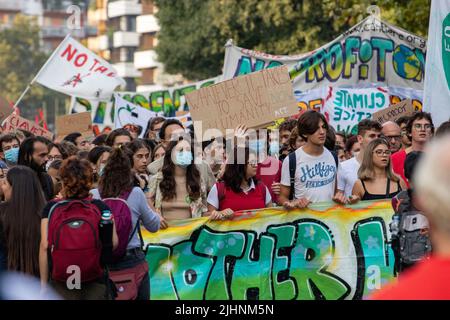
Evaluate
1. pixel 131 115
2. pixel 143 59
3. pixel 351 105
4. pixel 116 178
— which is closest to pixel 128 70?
pixel 143 59

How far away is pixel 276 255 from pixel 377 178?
89 cm

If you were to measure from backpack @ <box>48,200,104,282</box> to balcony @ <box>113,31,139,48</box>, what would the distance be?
342ft

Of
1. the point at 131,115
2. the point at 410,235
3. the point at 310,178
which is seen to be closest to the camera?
the point at 410,235

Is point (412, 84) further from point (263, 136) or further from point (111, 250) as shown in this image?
point (111, 250)

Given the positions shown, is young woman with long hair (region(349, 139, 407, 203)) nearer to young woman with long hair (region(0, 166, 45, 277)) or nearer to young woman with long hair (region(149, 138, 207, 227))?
young woman with long hair (region(149, 138, 207, 227))

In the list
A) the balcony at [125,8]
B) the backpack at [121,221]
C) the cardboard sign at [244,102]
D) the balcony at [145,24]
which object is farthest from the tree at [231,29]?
the balcony at [125,8]

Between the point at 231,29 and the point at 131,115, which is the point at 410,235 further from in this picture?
the point at 231,29

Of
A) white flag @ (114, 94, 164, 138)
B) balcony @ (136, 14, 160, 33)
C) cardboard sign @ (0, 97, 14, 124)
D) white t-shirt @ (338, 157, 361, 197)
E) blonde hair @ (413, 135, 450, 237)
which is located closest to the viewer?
blonde hair @ (413, 135, 450, 237)

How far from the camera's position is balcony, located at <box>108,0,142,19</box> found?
10706 centimetres

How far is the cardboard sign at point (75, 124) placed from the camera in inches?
606

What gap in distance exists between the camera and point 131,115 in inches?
666

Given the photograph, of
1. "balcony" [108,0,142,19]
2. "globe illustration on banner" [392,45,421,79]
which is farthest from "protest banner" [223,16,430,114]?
"balcony" [108,0,142,19]

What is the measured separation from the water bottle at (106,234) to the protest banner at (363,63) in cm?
932

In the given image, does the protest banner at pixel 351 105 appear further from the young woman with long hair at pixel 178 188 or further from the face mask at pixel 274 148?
the young woman with long hair at pixel 178 188
